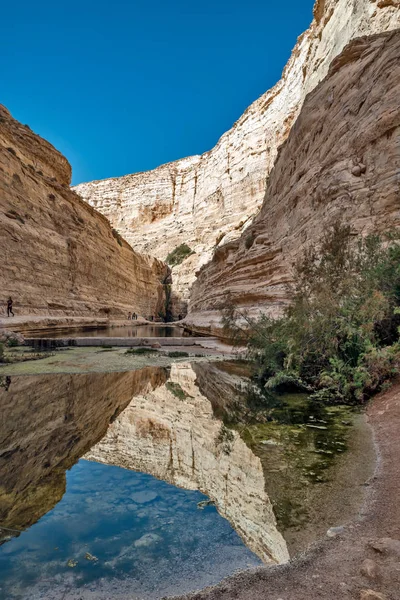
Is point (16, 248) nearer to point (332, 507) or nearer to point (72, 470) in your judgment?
point (72, 470)

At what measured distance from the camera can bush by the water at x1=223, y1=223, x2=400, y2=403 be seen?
413 centimetres

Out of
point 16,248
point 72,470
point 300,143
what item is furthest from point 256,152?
point 72,470

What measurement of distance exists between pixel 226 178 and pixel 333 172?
34.8m

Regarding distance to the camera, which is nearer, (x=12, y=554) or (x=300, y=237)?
(x=12, y=554)

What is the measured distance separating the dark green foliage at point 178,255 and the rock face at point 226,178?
0.86 metres

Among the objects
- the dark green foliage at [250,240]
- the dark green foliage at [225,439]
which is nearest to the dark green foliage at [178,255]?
the dark green foliage at [250,240]

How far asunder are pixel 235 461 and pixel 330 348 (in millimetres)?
2603

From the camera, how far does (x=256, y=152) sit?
38250 millimetres

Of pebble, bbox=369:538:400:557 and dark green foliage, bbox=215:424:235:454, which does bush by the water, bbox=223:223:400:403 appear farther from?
pebble, bbox=369:538:400:557

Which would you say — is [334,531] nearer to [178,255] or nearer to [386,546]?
[386,546]

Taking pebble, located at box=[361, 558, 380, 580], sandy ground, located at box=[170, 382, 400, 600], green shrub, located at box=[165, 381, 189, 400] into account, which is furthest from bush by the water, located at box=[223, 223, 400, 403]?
pebble, located at box=[361, 558, 380, 580]

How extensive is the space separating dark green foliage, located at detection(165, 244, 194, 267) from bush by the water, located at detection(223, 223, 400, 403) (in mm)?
38242

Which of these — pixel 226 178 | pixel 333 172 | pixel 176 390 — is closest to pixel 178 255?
pixel 226 178

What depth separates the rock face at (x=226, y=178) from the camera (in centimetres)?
1794
